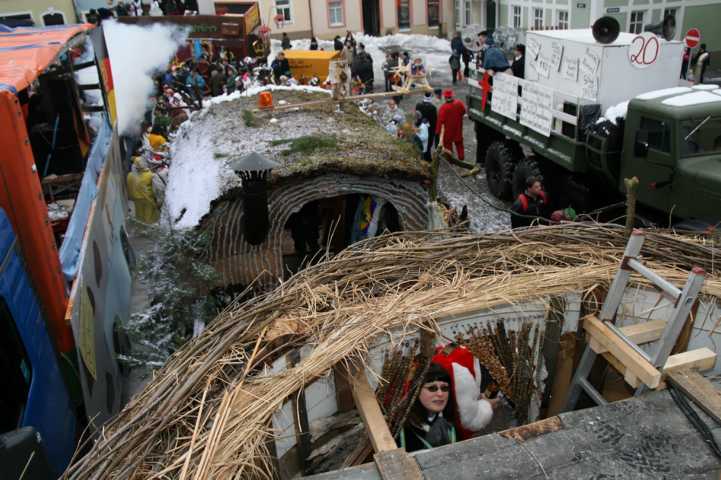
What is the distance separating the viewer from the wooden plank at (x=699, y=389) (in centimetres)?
263

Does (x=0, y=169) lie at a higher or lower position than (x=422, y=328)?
higher

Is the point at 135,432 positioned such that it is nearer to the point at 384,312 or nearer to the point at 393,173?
the point at 384,312

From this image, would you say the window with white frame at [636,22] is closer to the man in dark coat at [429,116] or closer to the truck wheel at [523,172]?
the man in dark coat at [429,116]

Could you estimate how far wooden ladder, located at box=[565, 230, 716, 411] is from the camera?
263cm

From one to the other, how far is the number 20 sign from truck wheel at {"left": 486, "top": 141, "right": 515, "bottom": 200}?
2.85 metres

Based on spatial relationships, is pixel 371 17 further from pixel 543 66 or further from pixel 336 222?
pixel 336 222

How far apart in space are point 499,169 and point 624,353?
8.54 meters

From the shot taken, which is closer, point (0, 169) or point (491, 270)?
point (491, 270)

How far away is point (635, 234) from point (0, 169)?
3.90 meters

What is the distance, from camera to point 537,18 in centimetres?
2547

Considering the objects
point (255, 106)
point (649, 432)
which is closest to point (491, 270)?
point (649, 432)

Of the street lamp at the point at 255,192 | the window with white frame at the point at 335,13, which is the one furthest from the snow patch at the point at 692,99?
the window with white frame at the point at 335,13

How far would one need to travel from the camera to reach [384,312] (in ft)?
10.5

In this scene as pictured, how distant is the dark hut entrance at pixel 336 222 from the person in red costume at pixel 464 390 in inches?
172
